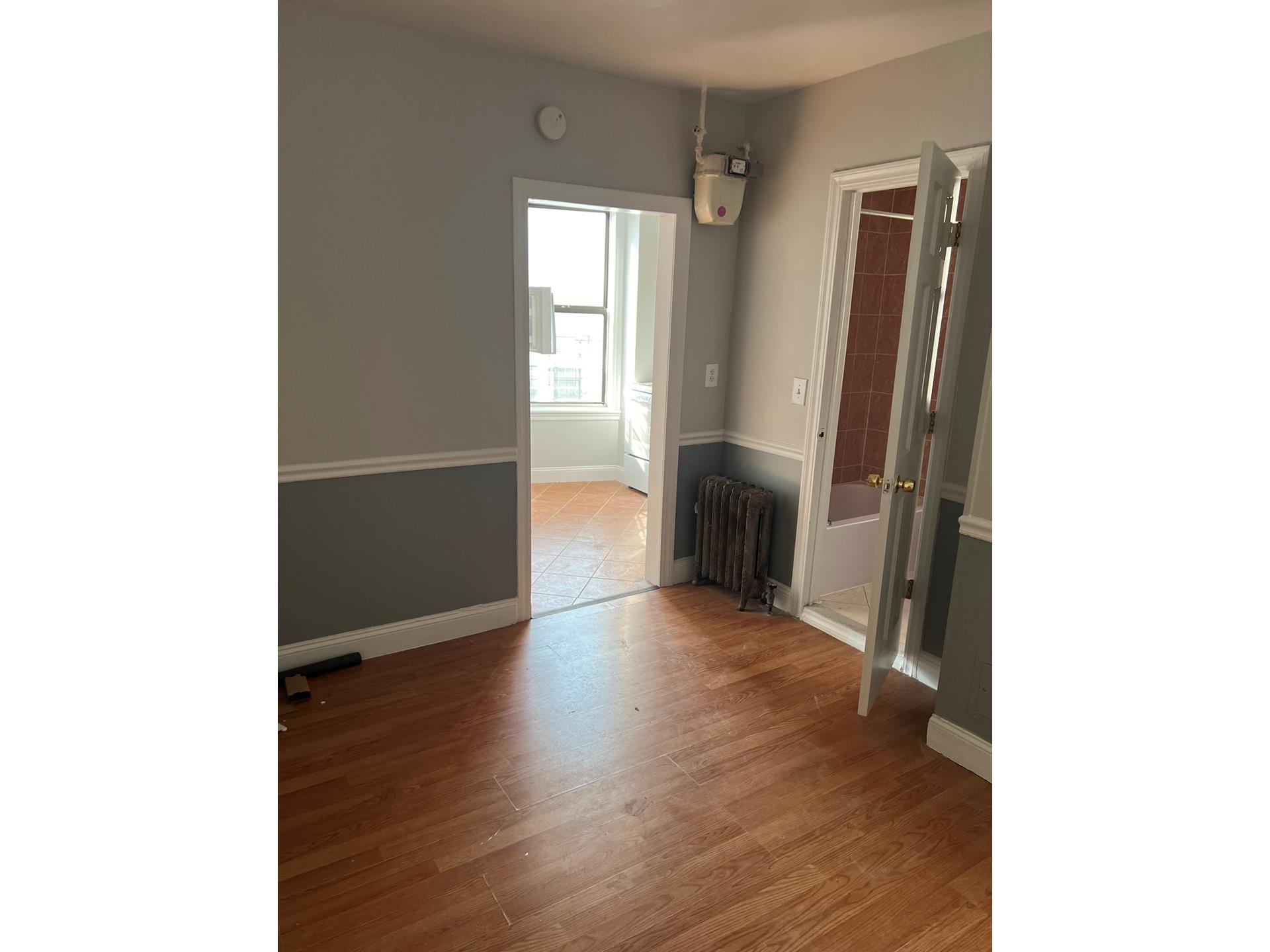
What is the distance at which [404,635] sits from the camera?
315 cm

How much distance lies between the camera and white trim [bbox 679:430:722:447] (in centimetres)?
380

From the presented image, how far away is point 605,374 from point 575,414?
44 centimetres

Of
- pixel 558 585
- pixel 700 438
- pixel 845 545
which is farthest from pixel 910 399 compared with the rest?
pixel 558 585

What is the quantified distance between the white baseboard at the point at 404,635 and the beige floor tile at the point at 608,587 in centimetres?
54

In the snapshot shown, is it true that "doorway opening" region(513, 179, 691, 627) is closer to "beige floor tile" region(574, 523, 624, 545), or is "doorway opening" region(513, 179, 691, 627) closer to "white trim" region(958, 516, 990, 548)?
"beige floor tile" region(574, 523, 624, 545)

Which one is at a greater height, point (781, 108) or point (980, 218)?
point (781, 108)

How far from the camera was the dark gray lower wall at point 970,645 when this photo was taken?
236cm

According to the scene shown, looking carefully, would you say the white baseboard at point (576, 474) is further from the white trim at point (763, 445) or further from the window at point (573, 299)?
the white trim at point (763, 445)

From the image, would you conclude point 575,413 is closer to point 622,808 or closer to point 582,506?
point 582,506
